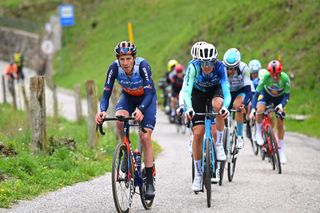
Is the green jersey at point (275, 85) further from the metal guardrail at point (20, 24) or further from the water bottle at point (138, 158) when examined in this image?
the metal guardrail at point (20, 24)

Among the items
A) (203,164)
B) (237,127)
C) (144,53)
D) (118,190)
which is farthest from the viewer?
(144,53)

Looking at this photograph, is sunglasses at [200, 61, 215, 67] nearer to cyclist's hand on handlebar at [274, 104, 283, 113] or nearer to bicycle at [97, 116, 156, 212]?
bicycle at [97, 116, 156, 212]

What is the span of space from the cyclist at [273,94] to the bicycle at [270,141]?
0.15m

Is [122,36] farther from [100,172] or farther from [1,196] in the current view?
[1,196]

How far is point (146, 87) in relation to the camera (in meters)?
9.98

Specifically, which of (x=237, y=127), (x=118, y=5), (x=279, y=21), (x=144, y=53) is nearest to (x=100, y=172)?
(x=237, y=127)

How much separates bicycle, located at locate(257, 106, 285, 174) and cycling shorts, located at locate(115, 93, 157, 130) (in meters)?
4.36

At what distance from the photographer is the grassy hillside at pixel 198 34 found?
1177 inches

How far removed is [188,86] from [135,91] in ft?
3.14

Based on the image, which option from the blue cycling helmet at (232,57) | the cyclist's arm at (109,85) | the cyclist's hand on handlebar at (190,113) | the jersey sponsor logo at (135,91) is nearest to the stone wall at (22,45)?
the blue cycling helmet at (232,57)

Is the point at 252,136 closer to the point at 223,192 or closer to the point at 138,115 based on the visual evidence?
the point at 223,192

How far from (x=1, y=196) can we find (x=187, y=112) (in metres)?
2.56

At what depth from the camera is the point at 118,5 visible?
58125 mm

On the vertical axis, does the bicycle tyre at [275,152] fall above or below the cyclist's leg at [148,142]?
below
